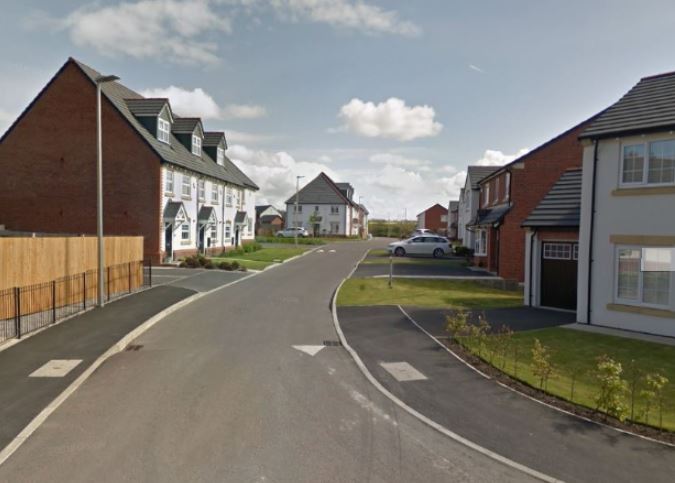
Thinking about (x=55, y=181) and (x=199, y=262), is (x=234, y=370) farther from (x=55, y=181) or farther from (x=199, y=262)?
(x=55, y=181)

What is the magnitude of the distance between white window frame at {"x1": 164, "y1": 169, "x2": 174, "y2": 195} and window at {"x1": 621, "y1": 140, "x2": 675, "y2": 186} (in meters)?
24.5

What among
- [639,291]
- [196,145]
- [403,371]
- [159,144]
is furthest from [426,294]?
[196,145]

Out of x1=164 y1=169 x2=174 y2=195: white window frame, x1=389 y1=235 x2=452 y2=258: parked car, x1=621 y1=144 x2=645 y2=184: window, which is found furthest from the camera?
x1=389 y1=235 x2=452 y2=258: parked car

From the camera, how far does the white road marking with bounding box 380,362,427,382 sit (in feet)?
30.5

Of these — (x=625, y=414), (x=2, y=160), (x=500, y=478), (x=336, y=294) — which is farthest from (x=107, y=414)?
(x=2, y=160)

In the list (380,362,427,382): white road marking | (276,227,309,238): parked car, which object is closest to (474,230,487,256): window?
(380,362,427,382): white road marking

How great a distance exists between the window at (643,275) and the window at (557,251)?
351cm

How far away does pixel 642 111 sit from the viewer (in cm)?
1373

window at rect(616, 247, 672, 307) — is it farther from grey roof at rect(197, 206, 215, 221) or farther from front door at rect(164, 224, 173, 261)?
grey roof at rect(197, 206, 215, 221)

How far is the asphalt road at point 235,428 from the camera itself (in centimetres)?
567

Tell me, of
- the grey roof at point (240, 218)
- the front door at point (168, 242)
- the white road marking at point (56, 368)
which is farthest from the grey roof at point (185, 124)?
the white road marking at point (56, 368)

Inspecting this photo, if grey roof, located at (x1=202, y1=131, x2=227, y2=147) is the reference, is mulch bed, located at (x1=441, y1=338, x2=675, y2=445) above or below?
below

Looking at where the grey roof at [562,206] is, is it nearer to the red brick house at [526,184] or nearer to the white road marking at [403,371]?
the red brick house at [526,184]

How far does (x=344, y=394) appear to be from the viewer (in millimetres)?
8375
